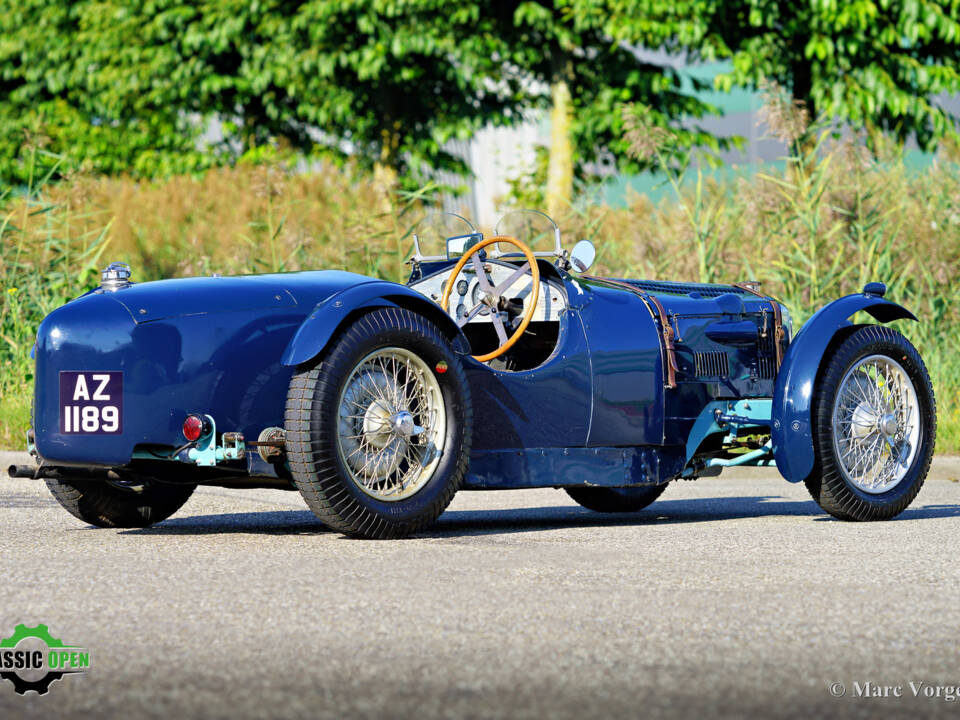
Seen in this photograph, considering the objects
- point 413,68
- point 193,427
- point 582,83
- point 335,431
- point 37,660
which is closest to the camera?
point 37,660

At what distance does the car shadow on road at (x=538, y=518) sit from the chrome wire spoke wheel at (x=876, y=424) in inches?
10.2

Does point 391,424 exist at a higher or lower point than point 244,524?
higher

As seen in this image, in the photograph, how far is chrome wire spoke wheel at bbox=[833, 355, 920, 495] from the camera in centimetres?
672

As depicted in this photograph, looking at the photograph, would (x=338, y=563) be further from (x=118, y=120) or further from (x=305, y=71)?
(x=118, y=120)

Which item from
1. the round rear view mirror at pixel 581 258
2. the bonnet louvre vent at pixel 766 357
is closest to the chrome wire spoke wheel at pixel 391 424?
the round rear view mirror at pixel 581 258

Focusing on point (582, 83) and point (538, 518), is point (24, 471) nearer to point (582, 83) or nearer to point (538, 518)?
point (538, 518)

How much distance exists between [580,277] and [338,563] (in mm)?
2168

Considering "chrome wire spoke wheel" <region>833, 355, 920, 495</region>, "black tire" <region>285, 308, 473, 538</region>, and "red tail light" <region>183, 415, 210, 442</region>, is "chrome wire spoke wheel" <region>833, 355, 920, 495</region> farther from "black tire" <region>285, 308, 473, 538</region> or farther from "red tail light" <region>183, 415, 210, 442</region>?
"red tail light" <region>183, 415, 210, 442</region>

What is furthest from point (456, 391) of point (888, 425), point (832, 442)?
point (888, 425)

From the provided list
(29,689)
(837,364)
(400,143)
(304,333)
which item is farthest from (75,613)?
(400,143)

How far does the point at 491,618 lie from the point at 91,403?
79.7 inches

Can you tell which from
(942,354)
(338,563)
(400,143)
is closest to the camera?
(338,563)

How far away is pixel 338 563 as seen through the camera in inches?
199

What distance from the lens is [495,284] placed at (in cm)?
677
